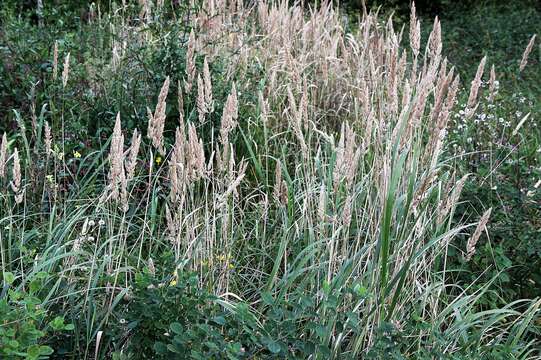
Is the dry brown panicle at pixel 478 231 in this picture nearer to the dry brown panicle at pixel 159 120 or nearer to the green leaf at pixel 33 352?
the dry brown panicle at pixel 159 120

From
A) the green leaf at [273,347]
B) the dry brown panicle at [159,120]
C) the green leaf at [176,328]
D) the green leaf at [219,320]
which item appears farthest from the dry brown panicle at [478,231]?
the dry brown panicle at [159,120]

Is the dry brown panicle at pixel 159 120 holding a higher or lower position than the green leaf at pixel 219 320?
higher

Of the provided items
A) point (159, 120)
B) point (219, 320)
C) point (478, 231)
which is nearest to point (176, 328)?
point (219, 320)

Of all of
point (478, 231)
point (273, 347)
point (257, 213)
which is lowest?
point (257, 213)

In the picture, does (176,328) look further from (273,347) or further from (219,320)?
(273,347)

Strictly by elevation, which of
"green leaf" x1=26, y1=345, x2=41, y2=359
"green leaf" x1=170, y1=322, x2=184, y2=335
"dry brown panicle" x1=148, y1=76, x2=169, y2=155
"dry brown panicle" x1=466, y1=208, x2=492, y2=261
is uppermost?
"dry brown panicle" x1=148, y1=76, x2=169, y2=155

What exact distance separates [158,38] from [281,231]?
1.92 m

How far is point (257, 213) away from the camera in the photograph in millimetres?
3975

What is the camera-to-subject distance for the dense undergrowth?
2.92 m

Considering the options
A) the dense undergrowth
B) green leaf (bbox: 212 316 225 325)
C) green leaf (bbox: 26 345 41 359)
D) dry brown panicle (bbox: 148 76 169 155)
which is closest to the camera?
green leaf (bbox: 26 345 41 359)

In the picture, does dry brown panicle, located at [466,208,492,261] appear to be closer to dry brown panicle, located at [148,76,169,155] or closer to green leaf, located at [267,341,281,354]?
green leaf, located at [267,341,281,354]

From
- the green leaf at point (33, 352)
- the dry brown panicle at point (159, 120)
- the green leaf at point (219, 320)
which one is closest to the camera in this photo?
the green leaf at point (33, 352)

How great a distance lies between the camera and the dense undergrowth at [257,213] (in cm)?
292

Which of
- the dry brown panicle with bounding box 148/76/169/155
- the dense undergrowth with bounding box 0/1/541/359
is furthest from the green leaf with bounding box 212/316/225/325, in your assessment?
the dry brown panicle with bounding box 148/76/169/155
